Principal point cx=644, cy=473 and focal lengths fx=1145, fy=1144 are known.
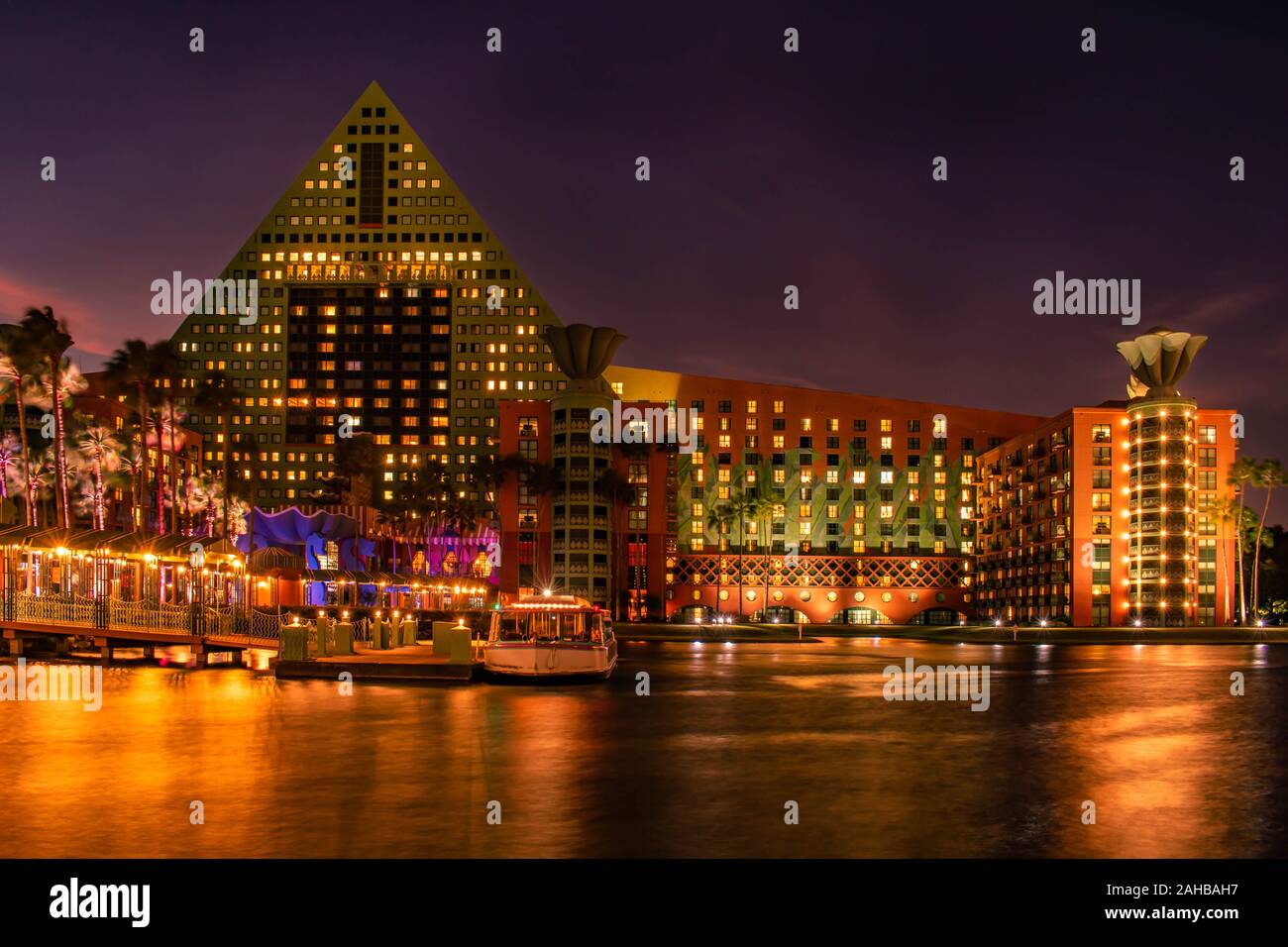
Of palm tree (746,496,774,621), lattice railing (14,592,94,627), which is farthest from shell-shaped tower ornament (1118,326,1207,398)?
lattice railing (14,592,94,627)

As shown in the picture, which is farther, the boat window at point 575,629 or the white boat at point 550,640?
the boat window at point 575,629

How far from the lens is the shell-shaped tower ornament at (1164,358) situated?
125812mm

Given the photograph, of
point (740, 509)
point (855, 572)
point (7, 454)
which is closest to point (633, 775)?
point (7, 454)

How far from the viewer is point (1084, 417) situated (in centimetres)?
12862

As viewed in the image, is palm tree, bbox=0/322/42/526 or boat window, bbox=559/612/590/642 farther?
palm tree, bbox=0/322/42/526

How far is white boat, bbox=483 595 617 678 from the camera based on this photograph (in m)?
39.9

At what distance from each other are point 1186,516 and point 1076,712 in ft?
341

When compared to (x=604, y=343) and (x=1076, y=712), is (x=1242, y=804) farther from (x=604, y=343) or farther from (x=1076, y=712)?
(x=604, y=343)

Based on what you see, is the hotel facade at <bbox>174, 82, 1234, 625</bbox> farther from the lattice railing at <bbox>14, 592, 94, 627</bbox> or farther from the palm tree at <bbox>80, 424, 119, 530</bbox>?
the lattice railing at <bbox>14, 592, 94, 627</bbox>
